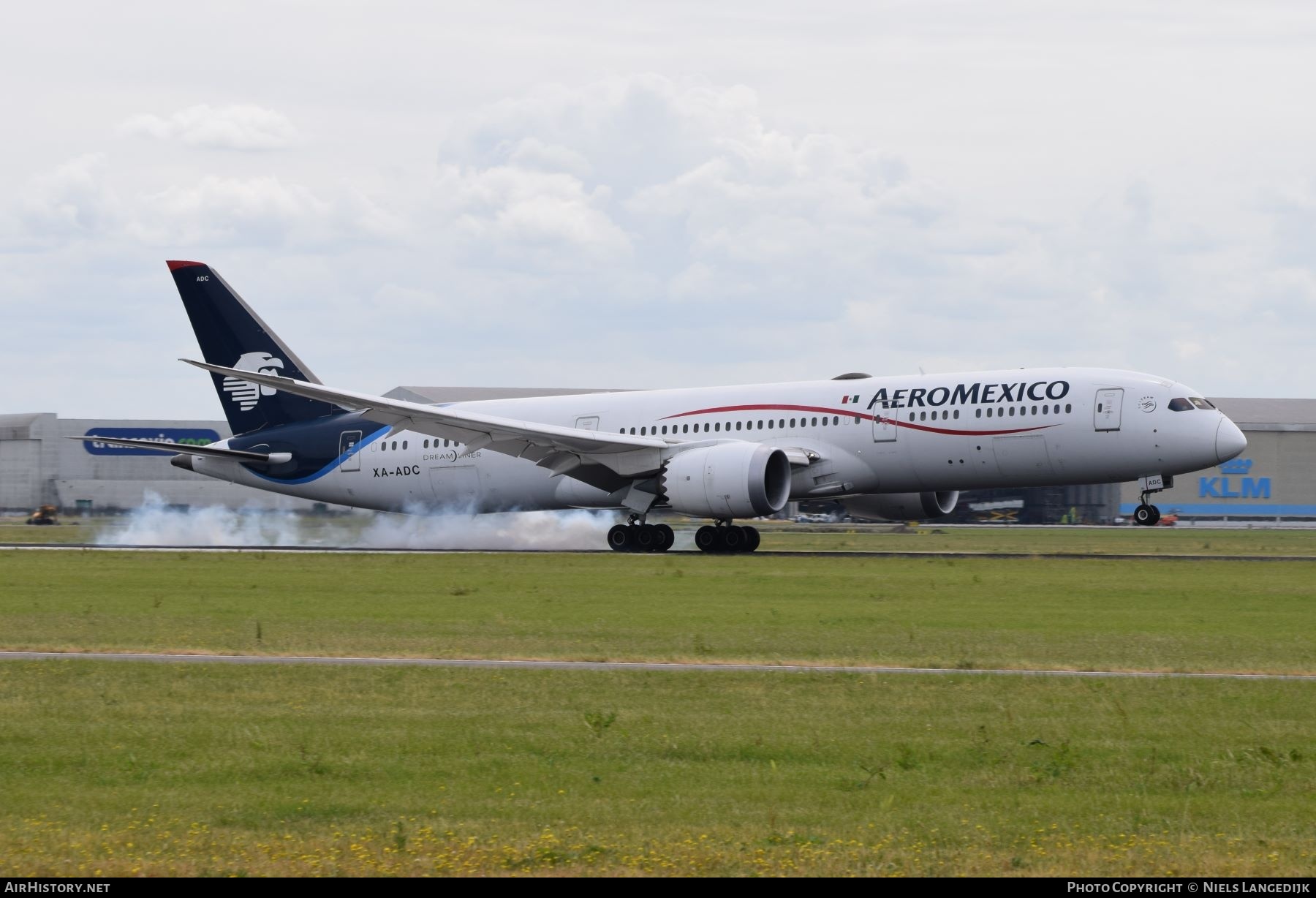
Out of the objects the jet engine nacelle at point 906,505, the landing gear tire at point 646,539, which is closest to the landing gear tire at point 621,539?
the landing gear tire at point 646,539

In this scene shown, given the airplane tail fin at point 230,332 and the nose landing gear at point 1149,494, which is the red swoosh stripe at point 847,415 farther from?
the airplane tail fin at point 230,332

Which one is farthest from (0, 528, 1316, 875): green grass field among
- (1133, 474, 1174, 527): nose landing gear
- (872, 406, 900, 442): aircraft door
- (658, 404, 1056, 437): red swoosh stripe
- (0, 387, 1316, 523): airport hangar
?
(0, 387, 1316, 523): airport hangar

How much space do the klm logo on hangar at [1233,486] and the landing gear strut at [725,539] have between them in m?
64.6

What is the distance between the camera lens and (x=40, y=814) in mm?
9688

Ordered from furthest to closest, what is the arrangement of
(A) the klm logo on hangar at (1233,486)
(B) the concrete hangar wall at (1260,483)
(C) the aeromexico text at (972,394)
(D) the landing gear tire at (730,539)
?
1. (A) the klm logo on hangar at (1233,486)
2. (B) the concrete hangar wall at (1260,483)
3. (D) the landing gear tire at (730,539)
4. (C) the aeromexico text at (972,394)

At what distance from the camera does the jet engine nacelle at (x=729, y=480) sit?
37.3 metres

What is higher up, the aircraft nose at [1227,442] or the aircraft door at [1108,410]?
the aircraft door at [1108,410]

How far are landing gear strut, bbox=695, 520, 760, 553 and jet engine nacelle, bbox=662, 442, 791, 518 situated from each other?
2.12 m

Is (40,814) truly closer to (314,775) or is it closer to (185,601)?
(314,775)

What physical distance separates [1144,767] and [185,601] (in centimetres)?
1843

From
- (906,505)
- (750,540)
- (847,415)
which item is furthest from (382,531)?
(906,505)

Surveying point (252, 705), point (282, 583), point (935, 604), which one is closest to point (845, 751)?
point (252, 705)

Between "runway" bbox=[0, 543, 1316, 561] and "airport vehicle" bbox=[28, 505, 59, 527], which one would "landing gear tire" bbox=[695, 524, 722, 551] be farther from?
"airport vehicle" bbox=[28, 505, 59, 527]

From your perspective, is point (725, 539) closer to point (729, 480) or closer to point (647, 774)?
point (729, 480)
